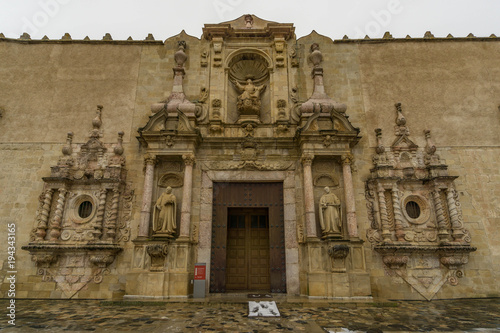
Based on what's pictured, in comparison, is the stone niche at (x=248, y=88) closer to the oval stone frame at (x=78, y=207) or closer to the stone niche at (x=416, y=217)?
the stone niche at (x=416, y=217)

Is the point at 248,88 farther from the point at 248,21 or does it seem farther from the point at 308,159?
the point at 308,159

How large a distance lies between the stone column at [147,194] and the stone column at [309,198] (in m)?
4.90

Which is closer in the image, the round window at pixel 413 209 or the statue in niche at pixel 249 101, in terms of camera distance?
the round window at pixel 413 209

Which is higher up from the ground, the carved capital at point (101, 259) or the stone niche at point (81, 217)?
the stone niche at point (81, 217)

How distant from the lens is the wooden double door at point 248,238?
925 centimetres

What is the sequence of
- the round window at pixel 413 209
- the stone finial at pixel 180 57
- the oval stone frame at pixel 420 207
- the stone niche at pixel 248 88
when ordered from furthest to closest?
the stone finial at pixel 180 57 → the stone niche at pixel 248 88 → the round window at pixel 413 209 → the oval stone frame at pixel 420 207

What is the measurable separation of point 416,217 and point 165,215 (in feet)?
26.3

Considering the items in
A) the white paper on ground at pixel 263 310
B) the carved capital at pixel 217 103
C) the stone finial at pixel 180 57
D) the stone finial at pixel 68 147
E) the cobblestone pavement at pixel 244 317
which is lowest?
the cobblestone pavement at pixel 244 317

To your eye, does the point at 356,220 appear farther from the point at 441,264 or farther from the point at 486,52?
the point at 486,52

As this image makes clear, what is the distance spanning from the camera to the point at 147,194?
9469 mm

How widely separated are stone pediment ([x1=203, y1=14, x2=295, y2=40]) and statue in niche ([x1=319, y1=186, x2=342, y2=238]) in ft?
21.1

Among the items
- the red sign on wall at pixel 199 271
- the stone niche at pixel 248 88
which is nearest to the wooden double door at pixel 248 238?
the red sign on wall at pixel 199 271

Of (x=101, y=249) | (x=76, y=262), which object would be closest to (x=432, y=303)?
(x=101, y=249)

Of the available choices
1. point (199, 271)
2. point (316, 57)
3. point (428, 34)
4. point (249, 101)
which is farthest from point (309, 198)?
point (428, 34)
